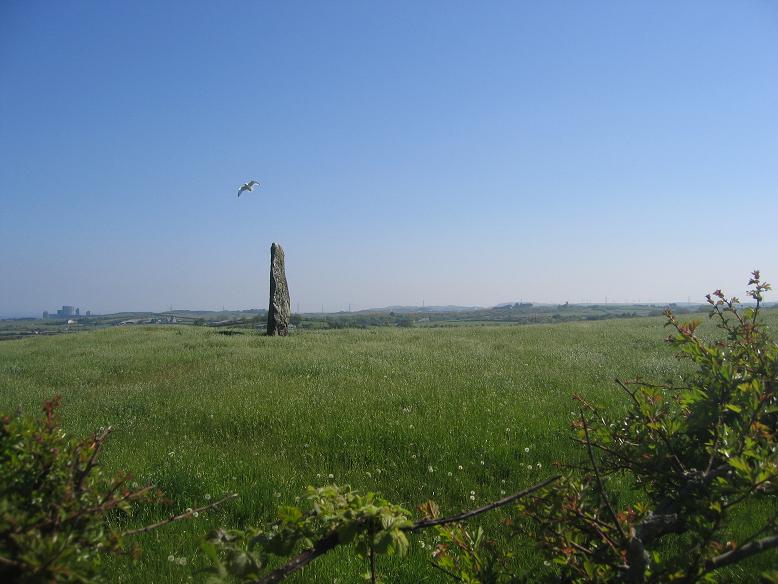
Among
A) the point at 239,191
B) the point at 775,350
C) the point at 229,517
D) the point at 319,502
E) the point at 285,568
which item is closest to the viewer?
the point at 285,568

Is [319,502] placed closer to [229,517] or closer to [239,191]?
[229,517]

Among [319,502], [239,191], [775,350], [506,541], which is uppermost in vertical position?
[239,191]

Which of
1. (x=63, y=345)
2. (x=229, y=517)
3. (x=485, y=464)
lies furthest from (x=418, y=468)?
(x=63, y=345)

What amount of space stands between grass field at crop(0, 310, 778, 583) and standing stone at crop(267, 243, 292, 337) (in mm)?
8250

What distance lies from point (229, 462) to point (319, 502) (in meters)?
4.98

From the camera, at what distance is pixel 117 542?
66.6 inches

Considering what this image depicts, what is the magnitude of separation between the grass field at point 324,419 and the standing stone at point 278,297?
8.25 metres

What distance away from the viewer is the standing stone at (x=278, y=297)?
2517 centimetres

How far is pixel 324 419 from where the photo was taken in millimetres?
8148

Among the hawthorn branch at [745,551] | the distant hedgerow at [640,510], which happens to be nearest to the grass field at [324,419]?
the distant hedgerow at [640,510]

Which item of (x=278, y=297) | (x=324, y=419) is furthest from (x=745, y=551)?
(x=278, y=297)

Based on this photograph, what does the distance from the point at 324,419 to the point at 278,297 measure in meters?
18.2

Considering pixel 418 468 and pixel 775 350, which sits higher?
pixel 775 350

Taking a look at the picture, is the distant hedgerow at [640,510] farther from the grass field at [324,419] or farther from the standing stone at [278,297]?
the standing stone at [278,297]
